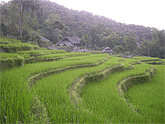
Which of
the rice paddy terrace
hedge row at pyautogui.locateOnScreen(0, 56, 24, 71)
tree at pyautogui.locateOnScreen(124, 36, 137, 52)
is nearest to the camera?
the rice paddy terrace

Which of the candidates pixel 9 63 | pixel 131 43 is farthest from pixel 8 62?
pixel 131 43

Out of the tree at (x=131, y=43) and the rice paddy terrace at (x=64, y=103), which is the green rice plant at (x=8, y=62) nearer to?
the rice paddy terrace at (x=64, y=103)

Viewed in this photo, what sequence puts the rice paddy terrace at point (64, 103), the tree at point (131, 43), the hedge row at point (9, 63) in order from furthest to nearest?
1. the tree at point (131, 43)
2. the hedge row at point (9, 63)
3. the rice paddy terrace at point (64, 103)

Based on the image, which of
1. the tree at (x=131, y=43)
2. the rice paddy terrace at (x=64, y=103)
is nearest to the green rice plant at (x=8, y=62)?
the rice paddy terrace at (x=64, y=103)

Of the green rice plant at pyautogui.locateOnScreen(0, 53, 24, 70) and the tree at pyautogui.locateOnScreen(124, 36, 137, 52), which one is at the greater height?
the tree at pyautogui.locateOnScreen(124, 36, 137, 52)

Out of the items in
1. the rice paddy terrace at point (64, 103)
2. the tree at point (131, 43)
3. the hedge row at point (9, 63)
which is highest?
the tree at point (131, 43)

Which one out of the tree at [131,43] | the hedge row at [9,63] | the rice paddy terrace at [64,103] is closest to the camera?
the rice paddy terrace at [64,103]

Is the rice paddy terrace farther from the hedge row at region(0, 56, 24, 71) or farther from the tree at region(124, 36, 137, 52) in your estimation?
the tree at region(124, 36, 137, 52)

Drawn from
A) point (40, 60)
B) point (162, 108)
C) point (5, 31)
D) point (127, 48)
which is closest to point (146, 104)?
point (162, 108)

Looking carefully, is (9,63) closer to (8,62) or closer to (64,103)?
(8,62)

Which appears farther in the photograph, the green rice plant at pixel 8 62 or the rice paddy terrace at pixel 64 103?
the green rice plant at pixel 8 62

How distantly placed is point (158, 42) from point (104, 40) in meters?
13.4

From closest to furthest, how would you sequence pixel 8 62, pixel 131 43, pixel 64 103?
1. pixel 64 103
2. pixel 8 62
3. pixel 131 43

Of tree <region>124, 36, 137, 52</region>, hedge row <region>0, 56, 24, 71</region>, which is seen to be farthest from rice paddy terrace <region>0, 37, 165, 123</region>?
tree <region>124, 36, 137, 52</region>
